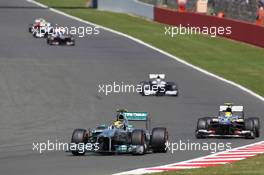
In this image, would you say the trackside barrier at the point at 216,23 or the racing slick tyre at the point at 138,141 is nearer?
the racing slick tyre at the point at 138,141

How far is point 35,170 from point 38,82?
60.7 feet

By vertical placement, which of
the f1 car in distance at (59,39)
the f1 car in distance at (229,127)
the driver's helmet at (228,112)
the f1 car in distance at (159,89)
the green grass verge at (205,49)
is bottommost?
the green grass verge at (205,49)

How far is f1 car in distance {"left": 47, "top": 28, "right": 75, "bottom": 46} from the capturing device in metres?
50.1

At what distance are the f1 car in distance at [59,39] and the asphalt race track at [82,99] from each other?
A: 0.45 metres

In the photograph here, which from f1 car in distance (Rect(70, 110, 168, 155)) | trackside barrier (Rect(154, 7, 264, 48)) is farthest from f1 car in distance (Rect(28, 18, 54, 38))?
f1 car in distance (Rect(70, 110, 168, 155))

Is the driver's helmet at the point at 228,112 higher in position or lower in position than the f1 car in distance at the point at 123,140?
lower

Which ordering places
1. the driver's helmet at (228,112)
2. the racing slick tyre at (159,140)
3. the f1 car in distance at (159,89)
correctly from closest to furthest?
1. the racing slick tyre at (159,140)
2. the driver's helmet at (228,112)
3. the f1 car in distance at (159,89)
